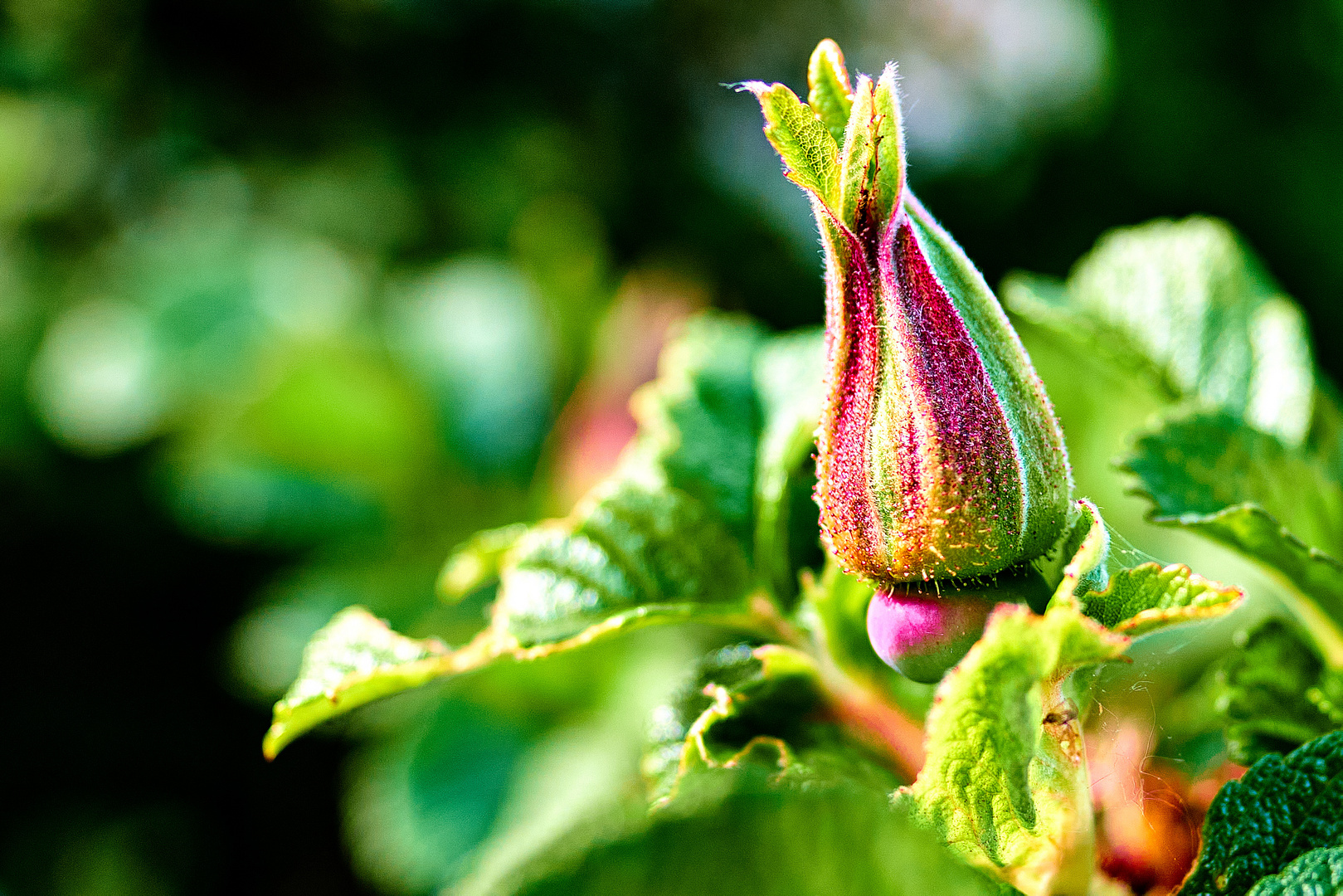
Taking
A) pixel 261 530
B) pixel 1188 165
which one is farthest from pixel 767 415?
pixel 1188 165

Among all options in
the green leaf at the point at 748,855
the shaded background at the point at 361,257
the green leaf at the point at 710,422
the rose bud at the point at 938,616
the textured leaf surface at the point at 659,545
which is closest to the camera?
the green leaf at the point at 748,855

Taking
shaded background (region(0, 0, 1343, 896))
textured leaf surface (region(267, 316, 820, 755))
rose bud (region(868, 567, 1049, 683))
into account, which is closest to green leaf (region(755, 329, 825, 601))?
textured leaf surface (region(267, 316, 820, 755))

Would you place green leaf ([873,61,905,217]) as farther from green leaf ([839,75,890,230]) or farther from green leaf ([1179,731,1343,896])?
green leaf ([1179,731,1343,896])

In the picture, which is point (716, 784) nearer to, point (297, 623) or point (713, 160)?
point (297, 623)

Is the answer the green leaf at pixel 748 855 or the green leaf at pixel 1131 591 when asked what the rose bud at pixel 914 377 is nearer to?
the green leaf at pixel 1131 591

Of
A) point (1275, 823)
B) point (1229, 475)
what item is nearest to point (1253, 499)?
point (1229, 475)

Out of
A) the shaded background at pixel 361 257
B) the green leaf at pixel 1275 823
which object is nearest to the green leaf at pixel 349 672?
the green leaf at pixel 1275 823
